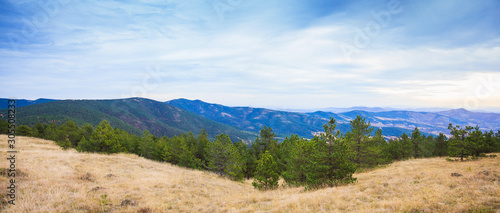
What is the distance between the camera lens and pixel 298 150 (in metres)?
18.9

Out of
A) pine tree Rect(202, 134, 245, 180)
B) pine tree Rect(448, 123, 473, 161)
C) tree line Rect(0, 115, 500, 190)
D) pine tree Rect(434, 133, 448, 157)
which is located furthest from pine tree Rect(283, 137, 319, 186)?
pine tree Rect(434, 133, 448, 157)

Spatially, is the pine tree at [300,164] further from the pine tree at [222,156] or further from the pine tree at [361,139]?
the pine tree at [361,139]

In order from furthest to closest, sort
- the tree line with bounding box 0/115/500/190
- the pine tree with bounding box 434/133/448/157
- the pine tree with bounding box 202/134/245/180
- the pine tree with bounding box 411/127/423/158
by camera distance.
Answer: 1. the pine tree with bounding box 411/127/423/158
2. the pine tree with bounding box 434/133/448/157
3. the pine tree with bounding box 202/134/245/180
4. the tree line with bounding box 0/115/500/190

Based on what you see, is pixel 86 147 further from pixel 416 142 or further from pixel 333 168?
pixel 416 142

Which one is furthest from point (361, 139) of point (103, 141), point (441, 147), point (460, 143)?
point (103, 141)

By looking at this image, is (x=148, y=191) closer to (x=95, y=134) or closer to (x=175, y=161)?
(x=95, y=134)

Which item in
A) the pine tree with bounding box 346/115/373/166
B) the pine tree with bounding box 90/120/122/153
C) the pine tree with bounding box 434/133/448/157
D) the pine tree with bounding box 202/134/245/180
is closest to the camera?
the pine tree with bounding box 346/115/373/166

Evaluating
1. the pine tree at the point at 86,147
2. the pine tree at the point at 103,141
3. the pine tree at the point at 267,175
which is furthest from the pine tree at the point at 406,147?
the pine tree at the point at 86,147

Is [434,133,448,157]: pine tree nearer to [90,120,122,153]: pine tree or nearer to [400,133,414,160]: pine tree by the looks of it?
[400,133,414,160]: pine tree

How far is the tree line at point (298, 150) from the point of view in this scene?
617 inches

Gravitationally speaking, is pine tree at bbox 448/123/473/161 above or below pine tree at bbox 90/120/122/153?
above

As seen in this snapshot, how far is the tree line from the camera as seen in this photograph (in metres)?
15.7

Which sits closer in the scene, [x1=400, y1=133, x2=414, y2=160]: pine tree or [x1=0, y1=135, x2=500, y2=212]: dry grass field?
[x1=0, y1=135, x2=500, y2=212]: dry grass field

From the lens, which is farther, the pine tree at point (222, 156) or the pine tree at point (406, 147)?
the pine tree at point (406, 147)
